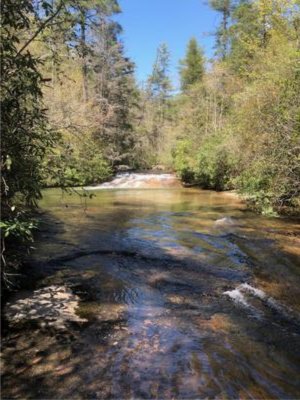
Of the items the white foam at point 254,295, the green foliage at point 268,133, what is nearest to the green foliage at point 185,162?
the green foliage at point 268,133

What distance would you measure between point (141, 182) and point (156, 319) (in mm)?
23367

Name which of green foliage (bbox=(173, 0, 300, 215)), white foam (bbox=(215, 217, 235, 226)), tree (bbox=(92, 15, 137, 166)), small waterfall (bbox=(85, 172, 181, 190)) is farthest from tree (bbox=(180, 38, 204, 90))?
white foam (bbox=(215, 217, 235, 226))

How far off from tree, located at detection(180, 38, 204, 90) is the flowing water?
37552 mm

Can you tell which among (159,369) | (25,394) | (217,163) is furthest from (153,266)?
(217,163)

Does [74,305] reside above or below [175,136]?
below

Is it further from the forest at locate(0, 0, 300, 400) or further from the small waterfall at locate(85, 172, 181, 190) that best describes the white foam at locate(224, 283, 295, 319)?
the small waterfall at locate(85, 172, 181, 190)

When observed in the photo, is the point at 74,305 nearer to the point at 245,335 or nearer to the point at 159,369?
the point at 159,369

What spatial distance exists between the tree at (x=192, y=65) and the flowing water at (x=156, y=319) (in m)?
37.6

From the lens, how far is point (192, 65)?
152 feet

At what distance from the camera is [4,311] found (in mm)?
5441

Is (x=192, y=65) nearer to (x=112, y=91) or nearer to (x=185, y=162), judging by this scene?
(x=112, y=91)

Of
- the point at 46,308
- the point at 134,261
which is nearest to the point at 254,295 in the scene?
the point at 134,261

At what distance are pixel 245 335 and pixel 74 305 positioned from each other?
2.45 metres

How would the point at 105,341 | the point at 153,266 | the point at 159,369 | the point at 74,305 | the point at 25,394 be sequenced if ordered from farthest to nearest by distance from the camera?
the point at 153,266
the point at 74,305
the point at 105,341
the point at 159,369
the point at 25,394
